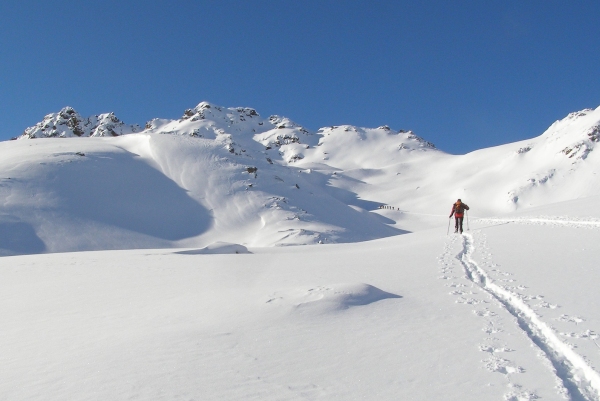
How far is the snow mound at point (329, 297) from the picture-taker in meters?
7.49

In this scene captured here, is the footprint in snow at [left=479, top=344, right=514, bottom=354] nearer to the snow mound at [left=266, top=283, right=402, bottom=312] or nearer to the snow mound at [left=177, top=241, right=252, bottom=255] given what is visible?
the snow mound at [left=266, top=283, right=402, bottom=312]

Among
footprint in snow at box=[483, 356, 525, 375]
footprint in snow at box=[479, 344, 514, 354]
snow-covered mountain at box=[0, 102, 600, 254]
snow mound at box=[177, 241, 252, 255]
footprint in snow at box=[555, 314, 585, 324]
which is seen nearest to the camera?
footprint in snow at box=[483, 356, 525, 375]

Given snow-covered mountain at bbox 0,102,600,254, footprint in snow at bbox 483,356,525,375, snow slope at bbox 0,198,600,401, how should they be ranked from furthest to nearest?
snow-covered mountain at bbox 0,102,600,254 → footprint in snow at bbox 483,356,525,375 → snow slope at bbox 0,198,600,401

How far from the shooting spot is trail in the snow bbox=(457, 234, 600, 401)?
4.48 m

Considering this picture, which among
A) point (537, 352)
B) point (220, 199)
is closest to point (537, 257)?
point (537, 352)

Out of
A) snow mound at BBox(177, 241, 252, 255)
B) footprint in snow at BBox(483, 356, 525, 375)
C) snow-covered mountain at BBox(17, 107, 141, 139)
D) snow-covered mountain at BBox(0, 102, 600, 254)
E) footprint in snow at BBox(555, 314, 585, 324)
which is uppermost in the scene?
snow-covered mountain at BBox(17, 107, 141, 139)

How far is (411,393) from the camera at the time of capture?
442cm

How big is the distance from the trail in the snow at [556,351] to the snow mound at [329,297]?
205cm

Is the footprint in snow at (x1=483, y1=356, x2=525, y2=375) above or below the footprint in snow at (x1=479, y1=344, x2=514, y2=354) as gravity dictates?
below

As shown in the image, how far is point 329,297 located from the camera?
7.75 m

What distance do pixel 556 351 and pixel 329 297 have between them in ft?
11.6

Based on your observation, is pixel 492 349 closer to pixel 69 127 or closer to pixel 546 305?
pixel 546 305

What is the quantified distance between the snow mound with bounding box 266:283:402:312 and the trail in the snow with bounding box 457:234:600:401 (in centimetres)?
205

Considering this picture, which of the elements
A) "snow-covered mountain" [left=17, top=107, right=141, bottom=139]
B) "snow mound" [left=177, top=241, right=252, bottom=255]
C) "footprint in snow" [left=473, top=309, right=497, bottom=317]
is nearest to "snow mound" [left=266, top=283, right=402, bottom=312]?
"footprint in snow" [left=473, top=309, right=497, bottom=317]
